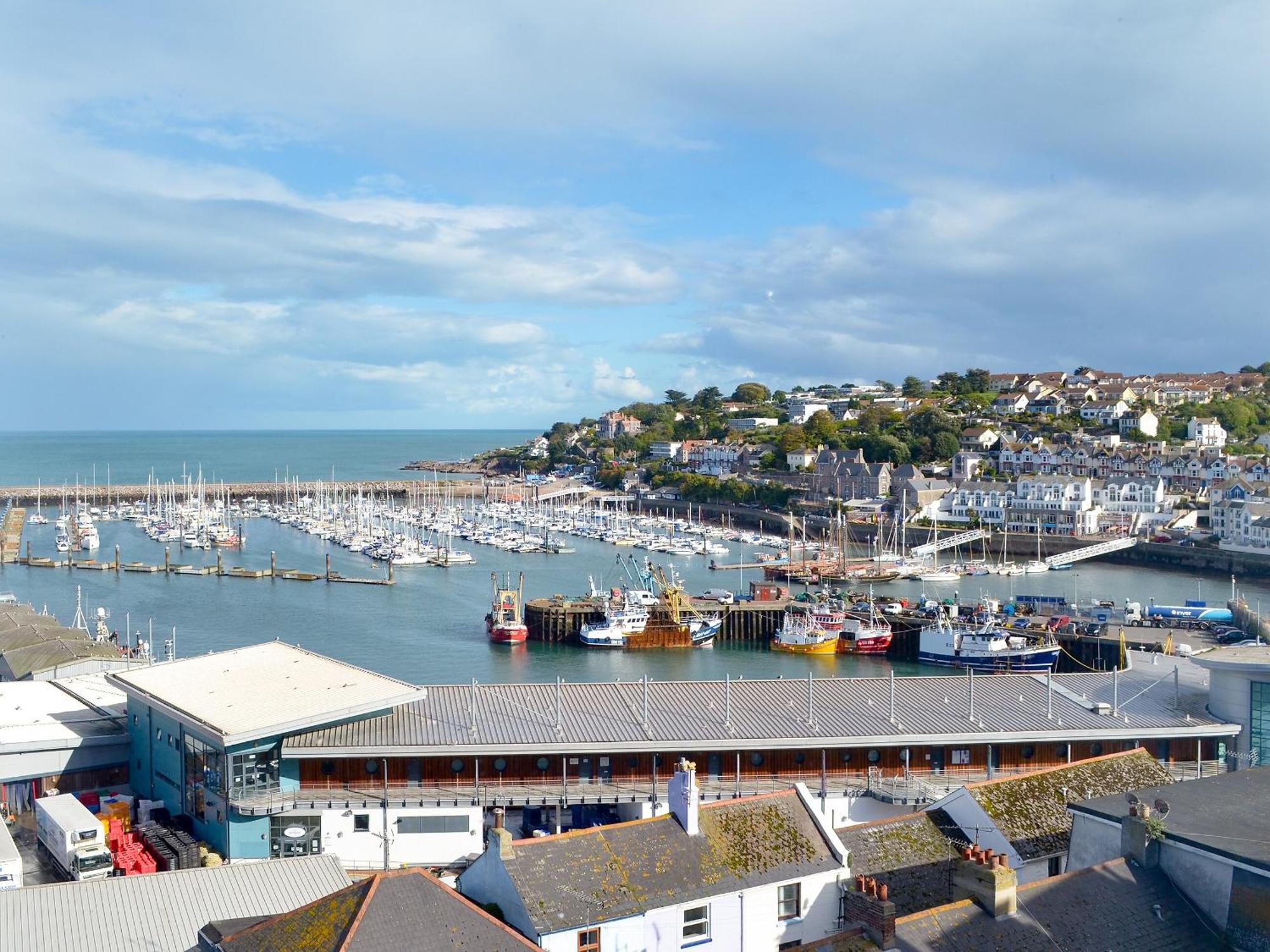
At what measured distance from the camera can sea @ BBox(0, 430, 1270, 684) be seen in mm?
41844

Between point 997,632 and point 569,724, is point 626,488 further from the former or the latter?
point 569,724

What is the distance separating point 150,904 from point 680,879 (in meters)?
5.55

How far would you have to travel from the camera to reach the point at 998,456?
319ft

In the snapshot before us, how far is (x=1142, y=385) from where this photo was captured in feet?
411

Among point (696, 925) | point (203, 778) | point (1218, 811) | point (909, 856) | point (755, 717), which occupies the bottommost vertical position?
point (203, 778)

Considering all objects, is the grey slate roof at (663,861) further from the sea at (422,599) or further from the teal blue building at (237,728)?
the sea at (422,599)

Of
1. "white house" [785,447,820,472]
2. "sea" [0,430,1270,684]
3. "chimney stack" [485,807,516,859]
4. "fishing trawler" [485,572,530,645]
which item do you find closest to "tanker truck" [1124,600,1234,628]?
"sea" [0,430,1270,684]

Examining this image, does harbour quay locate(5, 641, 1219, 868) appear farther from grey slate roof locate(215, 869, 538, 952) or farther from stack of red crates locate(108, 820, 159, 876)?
grey slate roof locate(215, 869, 538, 952)

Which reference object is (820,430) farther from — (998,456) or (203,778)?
(203,778)

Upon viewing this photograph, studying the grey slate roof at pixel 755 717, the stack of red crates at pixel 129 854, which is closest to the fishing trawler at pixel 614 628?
the grey slate roof at pixel 755 717

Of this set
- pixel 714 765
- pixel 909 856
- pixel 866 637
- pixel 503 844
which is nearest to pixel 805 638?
pixel 866 637

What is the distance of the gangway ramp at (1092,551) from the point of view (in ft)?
226

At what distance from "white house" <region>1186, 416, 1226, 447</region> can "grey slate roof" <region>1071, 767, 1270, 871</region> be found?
9430 cm

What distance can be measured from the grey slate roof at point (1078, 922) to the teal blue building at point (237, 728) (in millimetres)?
10051
